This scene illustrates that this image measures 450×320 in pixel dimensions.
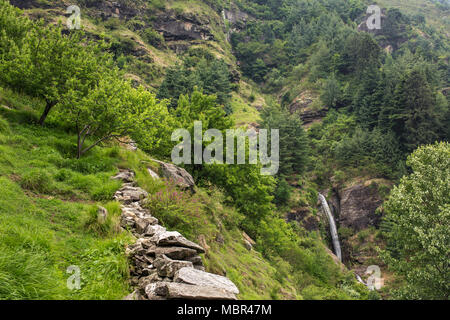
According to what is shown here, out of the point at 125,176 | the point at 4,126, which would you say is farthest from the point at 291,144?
the point at 4,126

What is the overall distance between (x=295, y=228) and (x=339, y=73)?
5535cm

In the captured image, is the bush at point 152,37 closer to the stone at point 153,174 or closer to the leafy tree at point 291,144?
the leafy tree at point 291,144

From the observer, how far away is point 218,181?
2164 cm

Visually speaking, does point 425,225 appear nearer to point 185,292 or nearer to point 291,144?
point 185,292

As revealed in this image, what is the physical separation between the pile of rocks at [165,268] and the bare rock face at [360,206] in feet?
135

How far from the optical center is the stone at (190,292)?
441 centimetres

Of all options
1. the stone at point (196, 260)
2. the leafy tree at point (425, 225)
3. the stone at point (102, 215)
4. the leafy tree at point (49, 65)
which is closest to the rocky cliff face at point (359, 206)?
the leafy tree at point (425, 225)

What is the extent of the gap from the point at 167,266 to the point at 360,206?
43870mm

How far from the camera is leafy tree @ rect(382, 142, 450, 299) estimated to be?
701 inches

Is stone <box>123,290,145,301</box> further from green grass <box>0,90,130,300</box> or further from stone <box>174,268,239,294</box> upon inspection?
stone <box>174,268,239,294</box>

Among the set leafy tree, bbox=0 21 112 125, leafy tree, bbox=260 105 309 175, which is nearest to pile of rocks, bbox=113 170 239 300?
leafy tree, bbox=0 21 112 125

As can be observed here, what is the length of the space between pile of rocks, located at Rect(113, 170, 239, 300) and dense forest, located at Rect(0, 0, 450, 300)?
31 cm

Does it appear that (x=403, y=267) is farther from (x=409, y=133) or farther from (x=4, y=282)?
(x=409, y=133)
